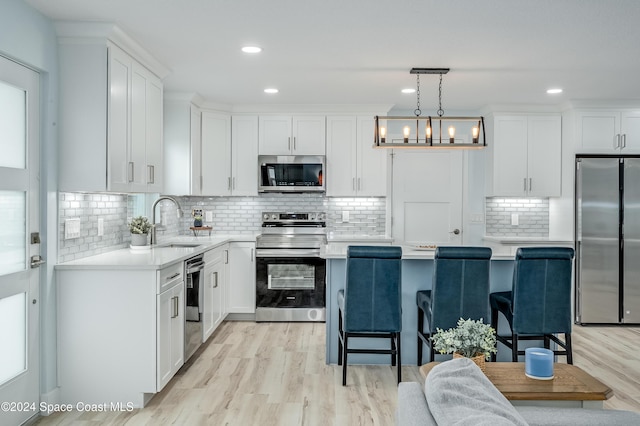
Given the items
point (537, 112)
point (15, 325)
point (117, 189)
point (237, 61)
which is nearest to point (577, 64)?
point (537, 112)

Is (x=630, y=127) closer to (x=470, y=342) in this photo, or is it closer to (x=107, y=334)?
(x=470, y=342)

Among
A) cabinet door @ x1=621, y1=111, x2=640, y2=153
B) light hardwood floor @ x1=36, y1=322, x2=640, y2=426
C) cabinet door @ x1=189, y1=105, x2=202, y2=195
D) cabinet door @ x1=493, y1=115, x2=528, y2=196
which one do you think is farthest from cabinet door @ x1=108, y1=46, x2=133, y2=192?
cabinet door @ x1=621, y1=111, x2=640, y2=153

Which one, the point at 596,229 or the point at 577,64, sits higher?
the point at 577,64

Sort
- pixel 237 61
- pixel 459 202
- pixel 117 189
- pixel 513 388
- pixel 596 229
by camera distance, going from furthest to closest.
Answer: pixel 459 202, pixel 596 229, pixel 237 61, pixel 117 189, pixel 513 388

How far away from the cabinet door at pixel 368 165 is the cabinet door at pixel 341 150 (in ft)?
0.19

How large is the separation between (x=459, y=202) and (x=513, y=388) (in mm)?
4477

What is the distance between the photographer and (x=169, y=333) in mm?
3666

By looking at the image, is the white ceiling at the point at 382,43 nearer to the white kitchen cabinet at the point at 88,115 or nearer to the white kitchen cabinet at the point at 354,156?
the white kitchen cabinet at the point at 88,115

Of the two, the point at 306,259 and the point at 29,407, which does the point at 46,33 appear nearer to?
the point at 29,407

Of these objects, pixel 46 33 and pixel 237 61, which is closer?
pixel 46 33

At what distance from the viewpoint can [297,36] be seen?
12.1ft

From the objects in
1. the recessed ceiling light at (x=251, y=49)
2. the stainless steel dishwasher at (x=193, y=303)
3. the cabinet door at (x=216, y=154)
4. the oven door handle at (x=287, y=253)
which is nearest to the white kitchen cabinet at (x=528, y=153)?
the oven door handle at (x=287, y=253)

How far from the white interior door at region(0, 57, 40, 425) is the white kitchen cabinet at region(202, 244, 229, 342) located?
1676mm

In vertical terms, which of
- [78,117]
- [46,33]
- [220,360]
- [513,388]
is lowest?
[220,360]
